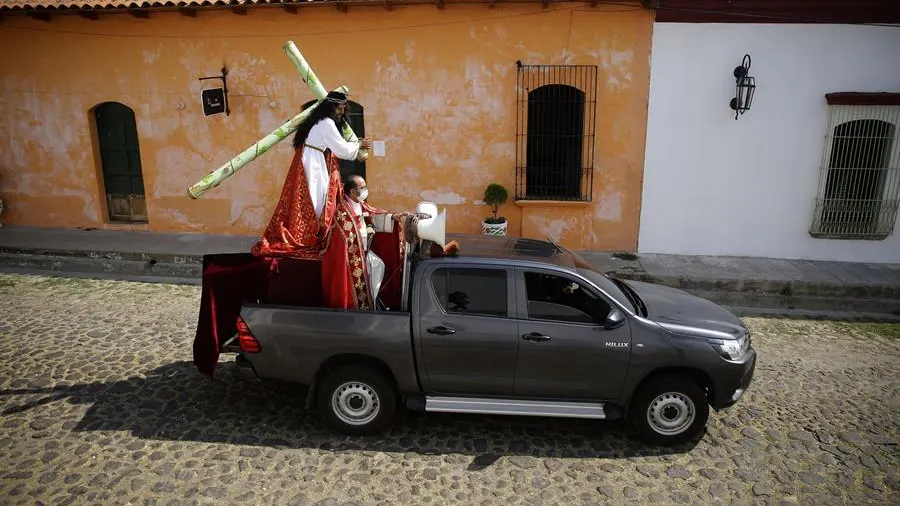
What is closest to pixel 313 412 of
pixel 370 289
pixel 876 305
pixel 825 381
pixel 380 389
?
pixel 380 389

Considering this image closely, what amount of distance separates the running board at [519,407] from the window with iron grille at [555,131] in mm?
5934

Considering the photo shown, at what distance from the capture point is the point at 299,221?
5.62 metres

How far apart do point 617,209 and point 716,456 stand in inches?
240

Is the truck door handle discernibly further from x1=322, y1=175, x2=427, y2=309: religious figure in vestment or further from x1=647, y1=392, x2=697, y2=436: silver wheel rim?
x1=647, y1=392, x2=697, y2=436: silver wheel rim

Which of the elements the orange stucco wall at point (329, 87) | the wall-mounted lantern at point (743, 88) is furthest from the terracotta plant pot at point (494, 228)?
the wall-mounted lantern at point (743, 88)

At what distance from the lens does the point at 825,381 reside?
634 centimetres

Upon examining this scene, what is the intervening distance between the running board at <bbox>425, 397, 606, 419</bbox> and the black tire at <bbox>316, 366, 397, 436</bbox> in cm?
37

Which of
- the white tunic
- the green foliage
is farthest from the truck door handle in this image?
the green foliage

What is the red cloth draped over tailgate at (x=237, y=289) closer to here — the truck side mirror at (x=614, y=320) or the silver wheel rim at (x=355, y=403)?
the silver wheel rim at (x=355, y=403)

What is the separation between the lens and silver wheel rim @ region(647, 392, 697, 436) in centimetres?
503

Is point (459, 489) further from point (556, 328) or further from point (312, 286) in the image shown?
point (312, 286)

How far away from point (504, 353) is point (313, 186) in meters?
2.28

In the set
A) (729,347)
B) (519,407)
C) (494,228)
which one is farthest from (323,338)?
(494,228)

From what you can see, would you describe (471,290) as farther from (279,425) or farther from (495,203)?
(495,203)
